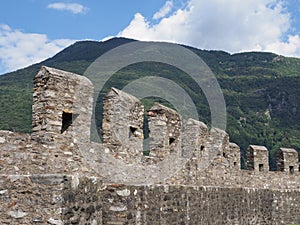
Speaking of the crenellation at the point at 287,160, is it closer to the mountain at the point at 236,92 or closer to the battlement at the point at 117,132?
the battlement at the point at 117,132

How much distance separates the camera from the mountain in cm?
4641

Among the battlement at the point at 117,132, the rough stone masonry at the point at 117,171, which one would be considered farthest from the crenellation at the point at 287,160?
the battlement at the point at 117,132

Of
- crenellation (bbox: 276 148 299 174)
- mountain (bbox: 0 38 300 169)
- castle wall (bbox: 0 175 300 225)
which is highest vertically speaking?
mountain (bbox: 0 38 300 169)

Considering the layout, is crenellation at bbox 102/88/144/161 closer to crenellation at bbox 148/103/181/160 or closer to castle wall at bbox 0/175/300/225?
crenellation at bbox 148/103/181/160

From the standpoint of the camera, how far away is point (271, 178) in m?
19.5

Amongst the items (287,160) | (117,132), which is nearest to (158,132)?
(117,132)

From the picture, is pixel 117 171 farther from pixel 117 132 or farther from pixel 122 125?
pixel 122 125

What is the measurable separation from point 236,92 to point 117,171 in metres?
74.2

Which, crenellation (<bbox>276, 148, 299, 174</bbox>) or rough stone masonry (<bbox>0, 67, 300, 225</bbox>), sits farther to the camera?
crenellation (<bbox>276, 148, 299, 174</bbox>)

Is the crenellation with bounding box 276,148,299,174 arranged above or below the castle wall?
above

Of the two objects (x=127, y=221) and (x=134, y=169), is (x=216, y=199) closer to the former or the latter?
(x=134, y=169)

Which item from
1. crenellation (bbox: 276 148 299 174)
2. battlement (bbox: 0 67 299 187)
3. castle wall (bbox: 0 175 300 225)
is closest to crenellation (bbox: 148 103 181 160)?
battlement (bbox: 0 67 299 187)

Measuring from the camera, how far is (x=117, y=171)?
37.7 ft

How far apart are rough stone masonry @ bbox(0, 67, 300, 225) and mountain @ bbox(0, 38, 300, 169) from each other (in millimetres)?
17673
